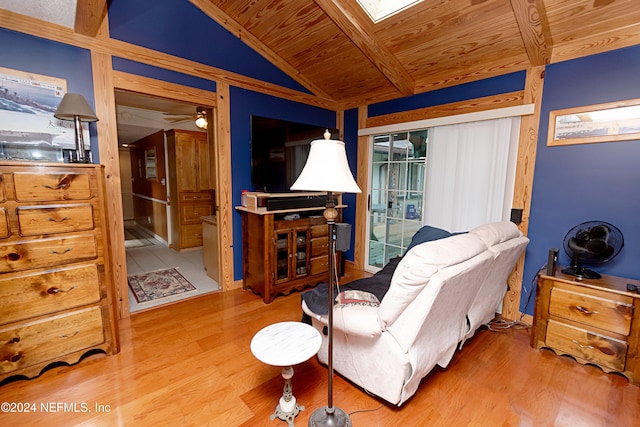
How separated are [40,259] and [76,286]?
10.2 inches

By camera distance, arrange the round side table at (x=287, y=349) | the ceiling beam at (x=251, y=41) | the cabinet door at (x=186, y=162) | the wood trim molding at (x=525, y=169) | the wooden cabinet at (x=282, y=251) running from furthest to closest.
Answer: the cabinet door at (x=186, y=162), the wooden cabinet at (x=282, y=251), the ceiling beam at (x=251, y=41), the wood trim molding at (x=525, y=169), the round side table at (x=287, y=349)

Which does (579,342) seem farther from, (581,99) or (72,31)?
(72,31)

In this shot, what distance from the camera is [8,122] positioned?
6.41ft

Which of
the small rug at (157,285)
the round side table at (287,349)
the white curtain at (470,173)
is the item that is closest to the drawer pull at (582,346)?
the white curtain at (470,173)

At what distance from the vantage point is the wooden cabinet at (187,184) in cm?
474

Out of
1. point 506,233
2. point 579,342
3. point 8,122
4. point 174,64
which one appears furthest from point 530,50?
point 8,122

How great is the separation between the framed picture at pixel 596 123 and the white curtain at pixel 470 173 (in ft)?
0.95

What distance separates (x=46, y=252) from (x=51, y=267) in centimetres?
10

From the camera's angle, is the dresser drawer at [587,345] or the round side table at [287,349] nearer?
the round side table at [287,349]

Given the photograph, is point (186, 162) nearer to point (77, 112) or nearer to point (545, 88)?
point (77, 112)

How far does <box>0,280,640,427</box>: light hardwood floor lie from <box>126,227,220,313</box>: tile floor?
0.71 m

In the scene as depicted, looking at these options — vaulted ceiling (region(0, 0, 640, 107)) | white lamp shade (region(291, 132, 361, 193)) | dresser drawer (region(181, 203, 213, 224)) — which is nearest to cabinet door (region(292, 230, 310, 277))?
white lamp shade (region(291, 132, 361, 193))

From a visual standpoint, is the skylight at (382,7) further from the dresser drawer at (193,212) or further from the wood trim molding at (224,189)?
the dresser drawer at (193,212)

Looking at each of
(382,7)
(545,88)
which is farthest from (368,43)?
(545,88)
